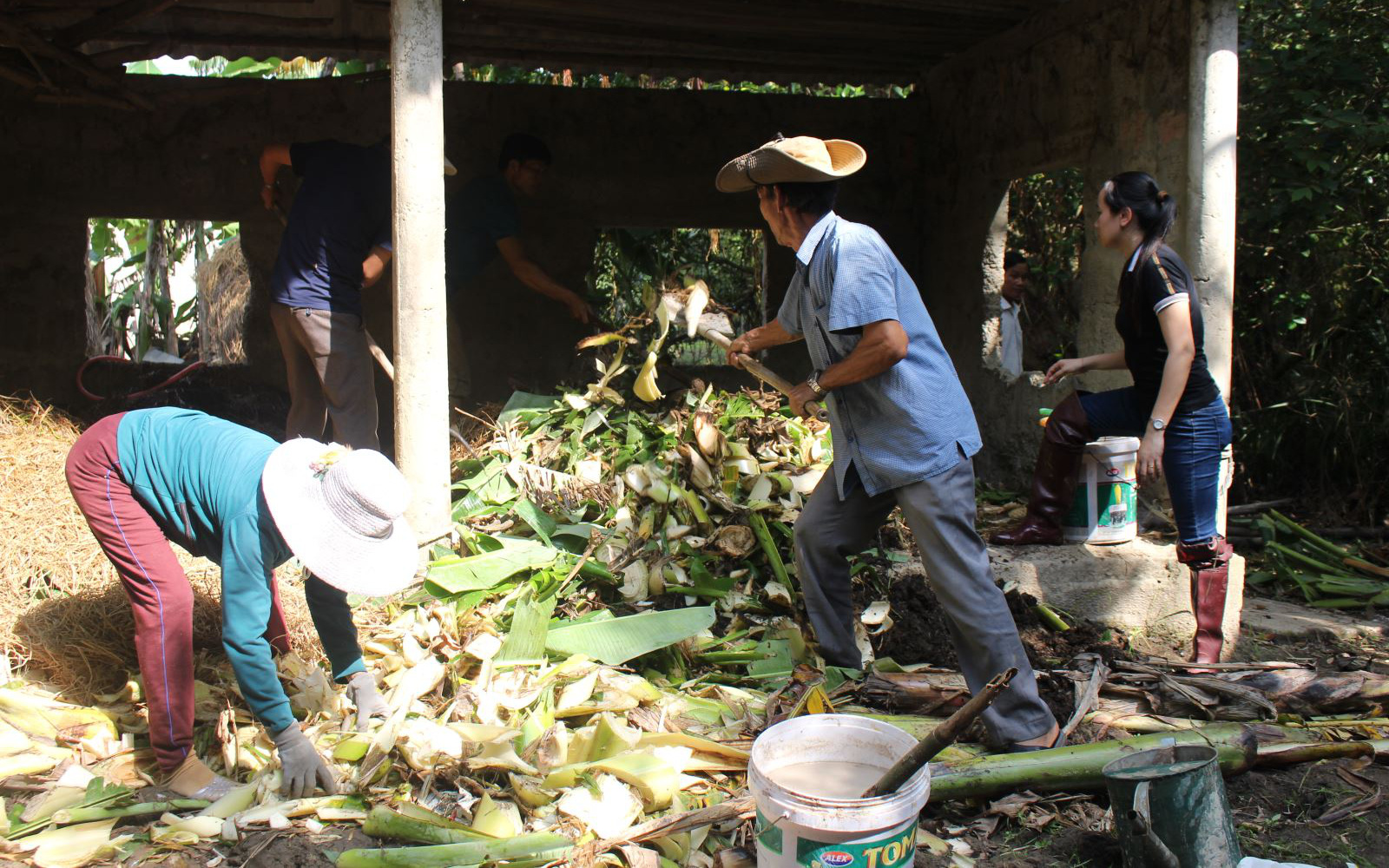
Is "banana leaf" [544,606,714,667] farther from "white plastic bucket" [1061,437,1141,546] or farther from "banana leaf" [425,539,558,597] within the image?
"white plastic bucket" [1061,437,1141,546]

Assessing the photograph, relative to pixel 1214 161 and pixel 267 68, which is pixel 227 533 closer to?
pixel 1214 161

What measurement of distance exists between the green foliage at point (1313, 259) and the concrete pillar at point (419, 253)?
492 centimetres

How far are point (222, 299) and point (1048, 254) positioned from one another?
374 inches

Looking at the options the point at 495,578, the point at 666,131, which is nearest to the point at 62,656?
the point at 495,578

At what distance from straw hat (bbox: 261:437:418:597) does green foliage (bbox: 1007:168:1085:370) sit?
328 inches

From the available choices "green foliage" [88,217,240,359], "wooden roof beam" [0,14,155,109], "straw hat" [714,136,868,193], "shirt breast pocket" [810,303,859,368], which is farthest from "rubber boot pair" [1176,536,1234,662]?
"green foliage" [88,217,240,359]

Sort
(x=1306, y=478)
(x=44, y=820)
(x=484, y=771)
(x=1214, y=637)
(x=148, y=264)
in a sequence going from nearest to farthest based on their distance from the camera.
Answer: (x=44, y=820) → (x=484, y=771) → (x=1214, y=637) → (x=1306, y=478) → (x=148, y=264)

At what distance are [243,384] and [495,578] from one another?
4.02 m

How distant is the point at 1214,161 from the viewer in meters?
5.07

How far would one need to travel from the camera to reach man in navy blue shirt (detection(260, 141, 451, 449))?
17.8 ft

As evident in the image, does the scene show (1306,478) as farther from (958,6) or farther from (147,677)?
(147,677)

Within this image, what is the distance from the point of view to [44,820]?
309cm

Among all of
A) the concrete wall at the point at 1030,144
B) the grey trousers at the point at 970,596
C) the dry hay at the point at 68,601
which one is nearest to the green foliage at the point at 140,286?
the dry hay at the point at 68,601

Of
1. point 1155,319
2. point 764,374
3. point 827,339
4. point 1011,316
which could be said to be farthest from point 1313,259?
point 827,339
